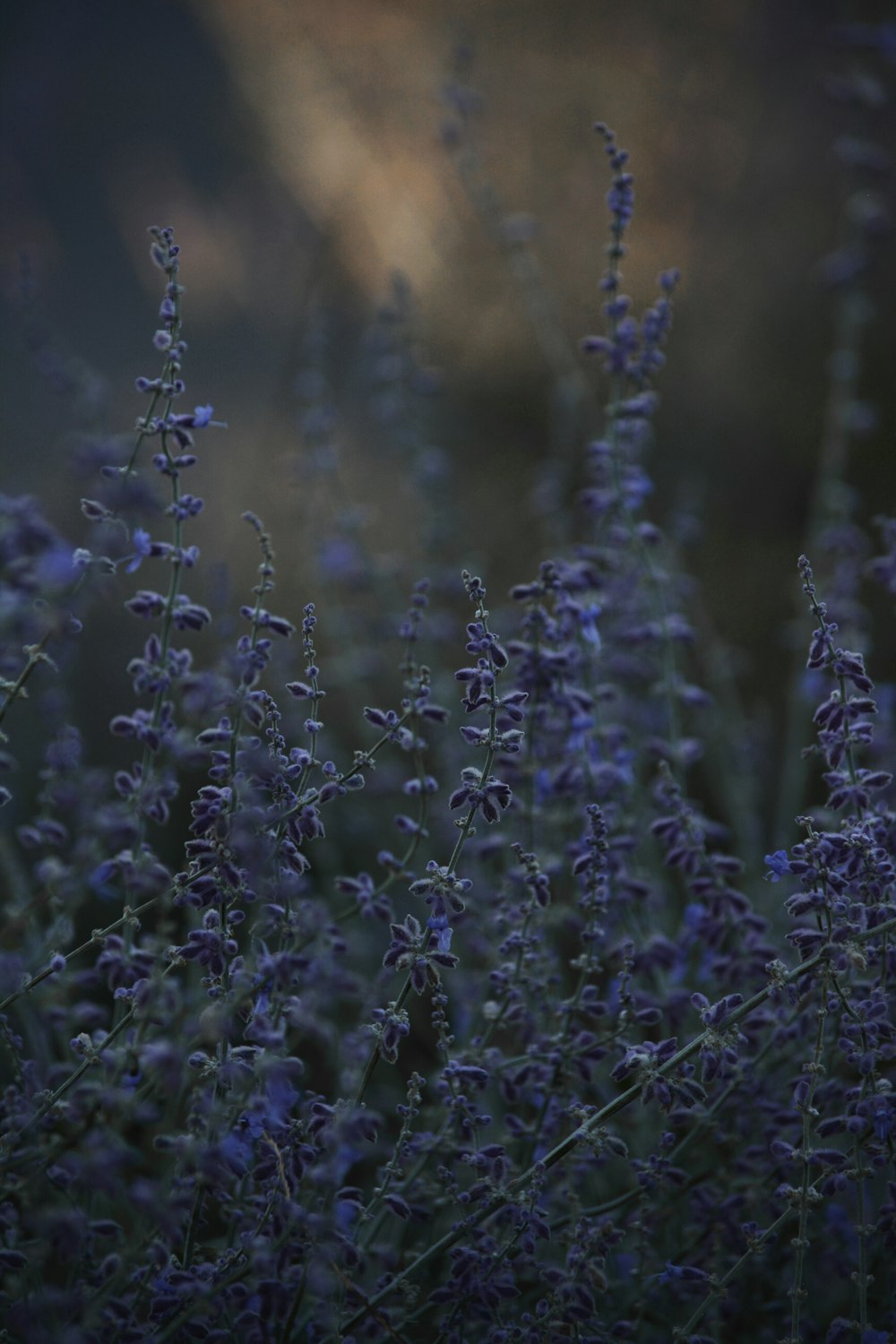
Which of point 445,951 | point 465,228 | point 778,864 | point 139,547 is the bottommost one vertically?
point 445,951

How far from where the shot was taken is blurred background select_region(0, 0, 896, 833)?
Answer: 11.5 ft

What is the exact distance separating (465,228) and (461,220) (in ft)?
0.10

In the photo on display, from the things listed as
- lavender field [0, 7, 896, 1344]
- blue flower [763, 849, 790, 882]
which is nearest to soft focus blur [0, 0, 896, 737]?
lavender field [0, 7, 896, 1344]

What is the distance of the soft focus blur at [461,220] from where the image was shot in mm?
3506

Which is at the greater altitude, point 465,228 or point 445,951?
point 465,228

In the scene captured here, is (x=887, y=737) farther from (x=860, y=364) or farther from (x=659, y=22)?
(x=659, y=22)

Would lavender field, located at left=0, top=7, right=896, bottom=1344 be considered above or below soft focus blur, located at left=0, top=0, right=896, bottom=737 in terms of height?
below

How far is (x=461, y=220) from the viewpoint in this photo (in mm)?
3729

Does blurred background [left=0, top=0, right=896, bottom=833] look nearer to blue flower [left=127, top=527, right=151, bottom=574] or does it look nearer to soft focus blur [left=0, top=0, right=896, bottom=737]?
soft focus blur [left=0, top=0, right=896, bottom=737]

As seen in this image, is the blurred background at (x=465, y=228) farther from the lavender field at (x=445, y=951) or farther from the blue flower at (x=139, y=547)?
the blue flower at (x=139, y=547)

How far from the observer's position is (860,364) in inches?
137

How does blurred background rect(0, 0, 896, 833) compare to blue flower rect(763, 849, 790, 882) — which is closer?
blue flower rect(763, 849, 790, 882)

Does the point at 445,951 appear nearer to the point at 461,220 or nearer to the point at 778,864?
the point at 778,864

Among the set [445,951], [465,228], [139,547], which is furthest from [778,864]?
[465,228]
